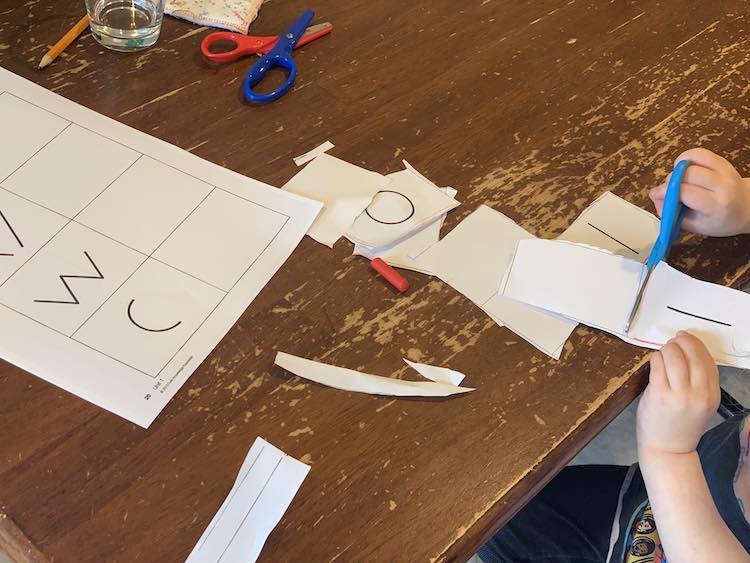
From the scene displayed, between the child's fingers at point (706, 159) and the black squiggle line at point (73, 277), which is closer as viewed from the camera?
the black squiggle line at point (73, 277)

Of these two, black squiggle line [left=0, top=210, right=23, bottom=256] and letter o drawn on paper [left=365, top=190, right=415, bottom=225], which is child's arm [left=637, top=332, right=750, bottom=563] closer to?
letter o drawn on paper [left=365, top=190, right=415, bottom=225]

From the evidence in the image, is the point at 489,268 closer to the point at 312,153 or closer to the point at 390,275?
the point at 390,275

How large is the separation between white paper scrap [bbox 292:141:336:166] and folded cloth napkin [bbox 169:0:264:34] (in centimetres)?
17

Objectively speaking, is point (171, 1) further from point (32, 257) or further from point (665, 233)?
point (665, 233)

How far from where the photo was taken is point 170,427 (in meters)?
0.50

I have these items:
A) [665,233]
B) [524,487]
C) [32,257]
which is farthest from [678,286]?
[32,257]

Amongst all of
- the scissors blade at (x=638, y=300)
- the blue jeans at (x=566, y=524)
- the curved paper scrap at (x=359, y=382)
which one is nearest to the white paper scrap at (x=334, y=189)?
the curved paper scrap at (x=359, y=382)

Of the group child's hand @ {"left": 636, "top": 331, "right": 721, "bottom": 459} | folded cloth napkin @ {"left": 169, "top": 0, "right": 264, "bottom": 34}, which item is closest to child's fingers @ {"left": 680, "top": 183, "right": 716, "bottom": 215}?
child's hand @ {"left": 636, "top": 331, "right": 721, "bottom": 459}

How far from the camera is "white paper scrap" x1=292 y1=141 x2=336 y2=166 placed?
67 cm

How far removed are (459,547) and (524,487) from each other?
0.06m

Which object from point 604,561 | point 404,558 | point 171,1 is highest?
point 171,1

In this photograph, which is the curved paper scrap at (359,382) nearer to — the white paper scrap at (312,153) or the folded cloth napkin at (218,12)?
the white paper scrap at (312,153)

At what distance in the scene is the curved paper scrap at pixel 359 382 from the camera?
529mm

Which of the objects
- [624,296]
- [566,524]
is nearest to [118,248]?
[624,296]
